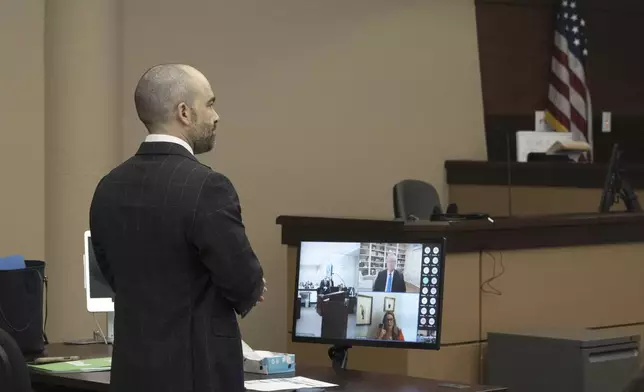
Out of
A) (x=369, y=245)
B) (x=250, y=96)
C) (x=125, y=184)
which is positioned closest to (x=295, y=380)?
(x=369, y=245)

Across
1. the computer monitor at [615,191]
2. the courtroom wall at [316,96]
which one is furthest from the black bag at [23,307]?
the computer monitor at [615,191]

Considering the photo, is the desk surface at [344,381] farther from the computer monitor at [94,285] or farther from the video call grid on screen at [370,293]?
the computer monitor at [94,285]

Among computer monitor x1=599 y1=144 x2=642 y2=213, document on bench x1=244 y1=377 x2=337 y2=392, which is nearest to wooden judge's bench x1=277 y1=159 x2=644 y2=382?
computer monitor x1=599 y1=144 x2=642 y2=213

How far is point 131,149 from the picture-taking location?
6.44 metres

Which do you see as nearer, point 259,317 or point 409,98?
point 259,317

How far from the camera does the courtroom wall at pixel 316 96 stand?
22.1ft

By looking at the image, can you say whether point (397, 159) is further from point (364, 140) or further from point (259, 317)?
point (259, 317)

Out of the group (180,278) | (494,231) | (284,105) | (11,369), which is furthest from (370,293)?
(284,105)

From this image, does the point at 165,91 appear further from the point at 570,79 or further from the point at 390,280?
the point at 570,79

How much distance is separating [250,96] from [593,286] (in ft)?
8.49

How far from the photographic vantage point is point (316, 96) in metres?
7.23

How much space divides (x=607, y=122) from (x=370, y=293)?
5.21 m

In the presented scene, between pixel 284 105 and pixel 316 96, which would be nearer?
pixel 284 105

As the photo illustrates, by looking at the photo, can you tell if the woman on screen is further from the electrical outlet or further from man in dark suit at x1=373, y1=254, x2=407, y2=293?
the electrical outlet
